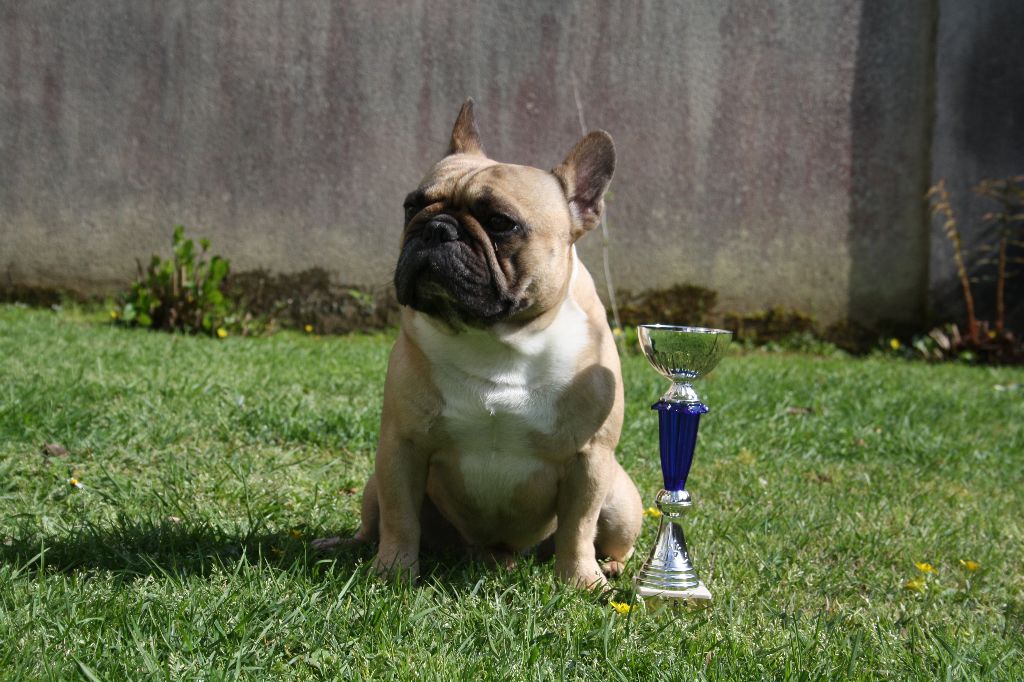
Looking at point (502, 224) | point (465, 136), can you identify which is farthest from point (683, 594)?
point (465, 136)

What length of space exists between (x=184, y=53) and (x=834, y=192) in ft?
18.3

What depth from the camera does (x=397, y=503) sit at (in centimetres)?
250

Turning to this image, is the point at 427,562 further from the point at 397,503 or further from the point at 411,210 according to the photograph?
the point at 411,210

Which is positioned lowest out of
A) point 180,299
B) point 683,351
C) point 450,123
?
point 180,299

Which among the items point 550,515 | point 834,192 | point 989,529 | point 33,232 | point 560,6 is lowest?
point 989,529

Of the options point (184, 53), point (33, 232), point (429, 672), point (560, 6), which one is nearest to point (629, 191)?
point (560, 6)

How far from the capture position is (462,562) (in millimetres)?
2754

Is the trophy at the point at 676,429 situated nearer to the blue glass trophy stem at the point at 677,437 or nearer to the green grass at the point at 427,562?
the blue glass trophy stem at the point at 677,437

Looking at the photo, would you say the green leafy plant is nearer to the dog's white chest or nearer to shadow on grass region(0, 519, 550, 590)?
shadow on grass region(0, 519, 550, 590)

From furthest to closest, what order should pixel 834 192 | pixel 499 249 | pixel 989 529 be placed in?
1. pixel 834 192
2. pixel 989 529
3. pixel 499 249

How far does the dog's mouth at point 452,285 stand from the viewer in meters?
2.44

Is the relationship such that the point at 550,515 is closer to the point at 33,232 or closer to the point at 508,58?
the point at 508,58

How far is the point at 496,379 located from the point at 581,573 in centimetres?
58

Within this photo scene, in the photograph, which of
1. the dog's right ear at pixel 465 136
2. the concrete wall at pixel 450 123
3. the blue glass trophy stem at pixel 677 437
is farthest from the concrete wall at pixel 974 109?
the blue glass trophy stem at pixel 677 437
